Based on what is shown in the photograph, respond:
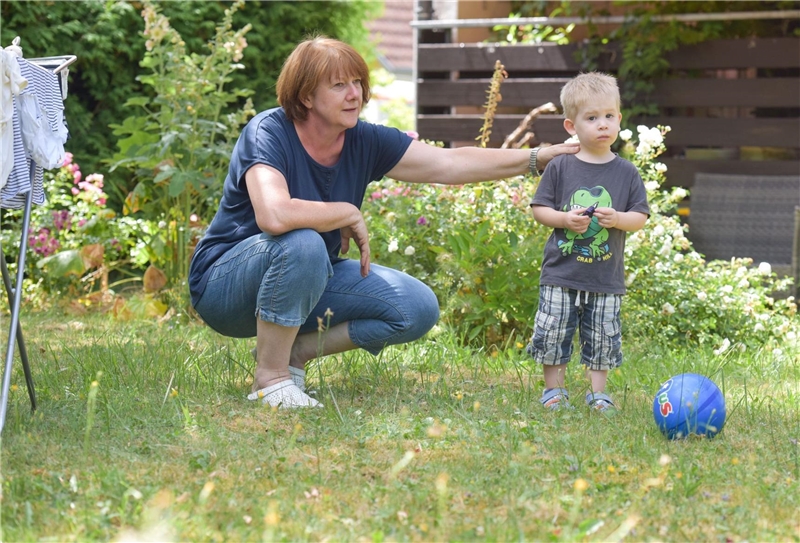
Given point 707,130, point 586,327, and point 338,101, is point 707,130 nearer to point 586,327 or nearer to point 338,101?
point 586,327

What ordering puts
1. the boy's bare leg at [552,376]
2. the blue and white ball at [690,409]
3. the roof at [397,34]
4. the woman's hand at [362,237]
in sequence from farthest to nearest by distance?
the roof at [397,34] → the boy's bare leg at [552,376] → the woman's hand at [362,237] → the blue and white ball at [690,409]

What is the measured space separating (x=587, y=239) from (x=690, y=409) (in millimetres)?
735

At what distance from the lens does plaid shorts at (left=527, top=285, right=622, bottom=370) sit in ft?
10.4

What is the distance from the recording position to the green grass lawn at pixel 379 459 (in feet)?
6.73

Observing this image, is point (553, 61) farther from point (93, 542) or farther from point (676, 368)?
point (93, 542)

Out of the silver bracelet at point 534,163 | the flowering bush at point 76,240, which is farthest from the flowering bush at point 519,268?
the flowering bush at point 76,240

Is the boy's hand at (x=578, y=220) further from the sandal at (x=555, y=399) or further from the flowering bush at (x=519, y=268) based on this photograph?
the flowering bush at (x=519, y=268)

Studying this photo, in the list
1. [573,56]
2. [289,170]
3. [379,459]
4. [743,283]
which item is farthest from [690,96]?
[379,459]

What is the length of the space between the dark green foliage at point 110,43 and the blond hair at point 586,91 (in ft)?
10.7

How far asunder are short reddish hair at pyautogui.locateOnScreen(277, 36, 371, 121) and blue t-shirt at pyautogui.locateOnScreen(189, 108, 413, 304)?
0.26 ft

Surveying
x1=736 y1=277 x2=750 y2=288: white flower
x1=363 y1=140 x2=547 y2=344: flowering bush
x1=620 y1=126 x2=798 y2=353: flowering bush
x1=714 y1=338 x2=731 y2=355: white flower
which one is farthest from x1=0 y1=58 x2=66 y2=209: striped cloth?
x1=736 y1=277 x2=750 y2=288: white flower

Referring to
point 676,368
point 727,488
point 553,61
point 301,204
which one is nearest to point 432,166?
point 301,204

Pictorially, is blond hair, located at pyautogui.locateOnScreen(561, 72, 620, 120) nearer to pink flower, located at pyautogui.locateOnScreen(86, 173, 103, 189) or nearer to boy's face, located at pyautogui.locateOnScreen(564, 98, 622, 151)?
boy's face, located at pyautogui.locateOnScreen(564, 98, 622, 151)

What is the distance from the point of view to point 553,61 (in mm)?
6715
